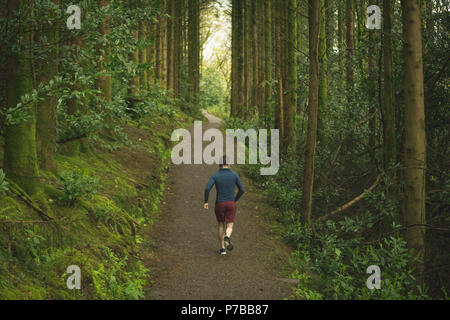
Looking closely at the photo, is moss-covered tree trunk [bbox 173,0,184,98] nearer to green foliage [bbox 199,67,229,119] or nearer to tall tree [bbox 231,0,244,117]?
tall tree [bbox 231,0,244,117]

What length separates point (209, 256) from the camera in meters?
8.69

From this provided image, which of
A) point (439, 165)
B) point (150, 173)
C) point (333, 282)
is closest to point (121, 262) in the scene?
point (333, 282)

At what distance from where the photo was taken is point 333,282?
7781 mm

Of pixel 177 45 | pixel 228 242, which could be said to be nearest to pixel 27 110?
pixel 228 242

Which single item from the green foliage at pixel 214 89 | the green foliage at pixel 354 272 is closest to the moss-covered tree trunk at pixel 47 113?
the green foliage at pixel 354 272

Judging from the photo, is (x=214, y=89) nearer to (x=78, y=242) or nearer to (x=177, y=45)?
(x=177, y=45)

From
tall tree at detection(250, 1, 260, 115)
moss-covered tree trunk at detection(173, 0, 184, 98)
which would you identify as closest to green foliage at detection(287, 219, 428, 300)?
tall tree at detection(250, 1, 260, 115)

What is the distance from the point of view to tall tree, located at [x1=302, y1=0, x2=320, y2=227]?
9438mm

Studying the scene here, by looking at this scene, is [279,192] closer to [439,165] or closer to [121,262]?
[439,165]

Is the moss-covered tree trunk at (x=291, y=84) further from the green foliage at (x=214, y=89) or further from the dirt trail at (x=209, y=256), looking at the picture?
the green foliage at (x=214, y=89)

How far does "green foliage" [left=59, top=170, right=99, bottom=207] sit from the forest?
0.04m

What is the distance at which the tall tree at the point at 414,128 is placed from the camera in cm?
767

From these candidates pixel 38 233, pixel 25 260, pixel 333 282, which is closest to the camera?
pixel 25 260

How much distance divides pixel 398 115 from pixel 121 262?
7995mm
